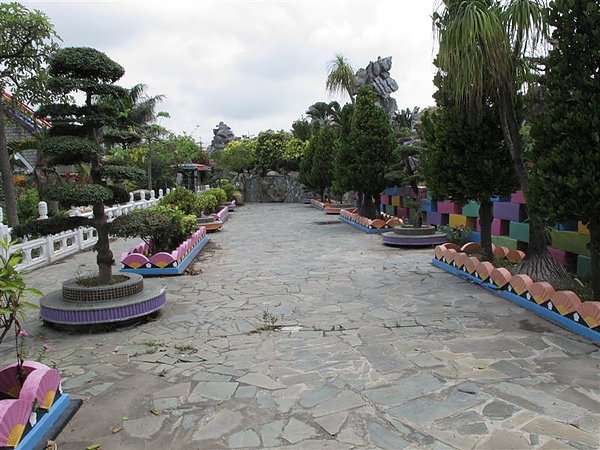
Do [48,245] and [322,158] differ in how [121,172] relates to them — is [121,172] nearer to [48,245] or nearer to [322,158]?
[48,245]

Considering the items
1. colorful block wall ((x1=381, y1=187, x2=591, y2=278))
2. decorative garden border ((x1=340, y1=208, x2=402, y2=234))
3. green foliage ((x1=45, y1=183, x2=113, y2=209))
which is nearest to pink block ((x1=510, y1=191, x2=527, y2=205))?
colorful block wall ((x1=381, y1=187, x2=591, y2=278))

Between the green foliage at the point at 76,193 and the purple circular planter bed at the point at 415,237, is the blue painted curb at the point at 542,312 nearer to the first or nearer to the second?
the purple circular planter bed at the point at 415,237

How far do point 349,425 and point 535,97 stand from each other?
5.23m

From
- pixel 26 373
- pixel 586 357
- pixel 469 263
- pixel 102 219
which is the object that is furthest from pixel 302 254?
pixel 26 373

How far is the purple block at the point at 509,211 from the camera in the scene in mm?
7883

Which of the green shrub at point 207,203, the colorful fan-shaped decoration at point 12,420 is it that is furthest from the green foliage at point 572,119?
the green shrub at point 207,203

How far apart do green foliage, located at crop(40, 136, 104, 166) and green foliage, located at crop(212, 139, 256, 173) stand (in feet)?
86.0

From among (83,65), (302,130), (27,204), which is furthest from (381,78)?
(83,65)

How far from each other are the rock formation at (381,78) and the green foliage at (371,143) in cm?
1815

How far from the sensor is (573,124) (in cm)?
466

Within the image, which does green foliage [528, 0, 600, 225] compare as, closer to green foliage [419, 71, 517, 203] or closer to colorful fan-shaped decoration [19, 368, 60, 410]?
green foliage [419, 71, 517, 203]

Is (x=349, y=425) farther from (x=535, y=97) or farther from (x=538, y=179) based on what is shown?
(x=535, y=97)

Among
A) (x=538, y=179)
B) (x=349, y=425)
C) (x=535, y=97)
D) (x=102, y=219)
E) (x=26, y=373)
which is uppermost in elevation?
(x=535, y=97)

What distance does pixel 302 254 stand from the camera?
1001 cm
